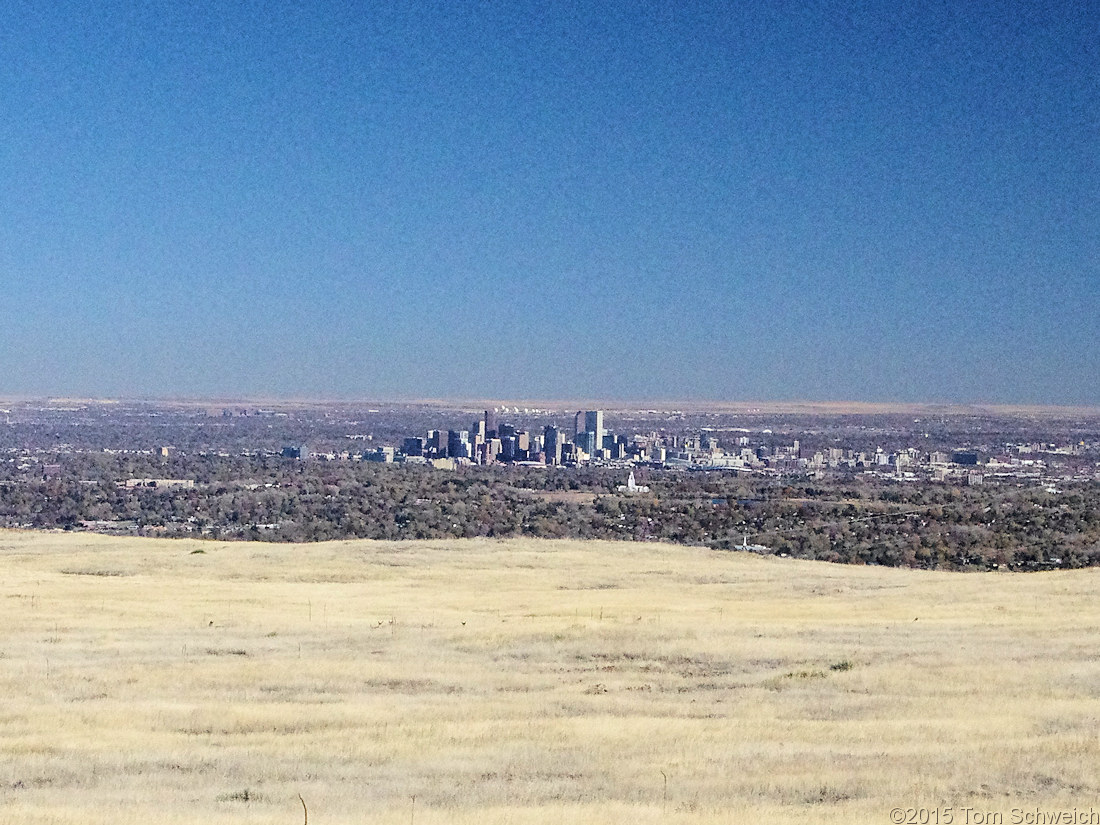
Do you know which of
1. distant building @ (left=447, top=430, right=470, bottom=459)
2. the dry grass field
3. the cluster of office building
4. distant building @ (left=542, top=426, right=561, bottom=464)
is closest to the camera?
the dry grass field

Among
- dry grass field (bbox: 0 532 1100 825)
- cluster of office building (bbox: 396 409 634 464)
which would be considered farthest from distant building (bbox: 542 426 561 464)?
dry grass field (bbox: 0 532 1100 825)

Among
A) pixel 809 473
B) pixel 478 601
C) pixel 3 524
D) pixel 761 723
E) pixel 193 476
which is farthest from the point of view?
pixel 809 473

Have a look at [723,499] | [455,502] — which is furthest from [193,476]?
[723,499]

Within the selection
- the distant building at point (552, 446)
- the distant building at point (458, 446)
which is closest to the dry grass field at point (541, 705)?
the distant building at point (458, 446)

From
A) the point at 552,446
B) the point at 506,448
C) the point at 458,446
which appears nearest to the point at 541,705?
the point at 458,446

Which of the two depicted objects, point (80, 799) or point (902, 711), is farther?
point (902, 711)

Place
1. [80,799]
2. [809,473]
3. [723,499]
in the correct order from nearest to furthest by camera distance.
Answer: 1. [80,799]
2. [723,499]
3. [809,473]

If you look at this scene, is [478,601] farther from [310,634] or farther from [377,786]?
[377,786]

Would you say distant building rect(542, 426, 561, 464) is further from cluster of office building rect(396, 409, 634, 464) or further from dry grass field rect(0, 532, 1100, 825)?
dry grass field rect(0, 532, 1100, 825)

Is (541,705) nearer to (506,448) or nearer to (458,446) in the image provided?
(458,446)
